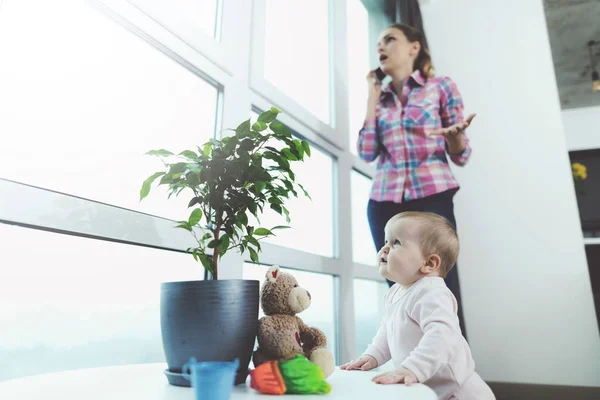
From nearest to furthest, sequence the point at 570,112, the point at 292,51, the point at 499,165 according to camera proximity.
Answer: the point at 292,51 < the point at 499,165 < the point at 570,112

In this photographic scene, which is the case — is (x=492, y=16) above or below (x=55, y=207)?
above

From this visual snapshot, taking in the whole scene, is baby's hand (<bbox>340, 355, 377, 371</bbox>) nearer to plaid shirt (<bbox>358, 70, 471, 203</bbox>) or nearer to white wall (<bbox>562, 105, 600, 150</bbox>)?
plaid shirt (<bbox>358, 70, 471, 203</bbox>)

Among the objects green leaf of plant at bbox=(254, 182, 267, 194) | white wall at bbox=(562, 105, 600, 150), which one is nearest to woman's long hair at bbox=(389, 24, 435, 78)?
green leaf of plant at bbox=(254, 182, 267, 194)

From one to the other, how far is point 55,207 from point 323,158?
3.96ft

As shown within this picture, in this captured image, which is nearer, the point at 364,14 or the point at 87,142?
the point at 87,142

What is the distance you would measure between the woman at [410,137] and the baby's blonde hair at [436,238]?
0.57 m

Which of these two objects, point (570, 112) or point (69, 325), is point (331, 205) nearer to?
point (69, 325)

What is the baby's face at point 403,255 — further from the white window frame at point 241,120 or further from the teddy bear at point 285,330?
the white window frame at point 241,120

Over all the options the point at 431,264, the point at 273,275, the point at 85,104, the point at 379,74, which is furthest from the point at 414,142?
the point at 85,104

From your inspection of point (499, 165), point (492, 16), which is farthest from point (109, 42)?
point (492, 16)

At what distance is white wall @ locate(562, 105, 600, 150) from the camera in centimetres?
482

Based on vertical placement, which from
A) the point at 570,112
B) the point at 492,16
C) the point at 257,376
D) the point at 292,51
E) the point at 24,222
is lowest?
the point at 257,376

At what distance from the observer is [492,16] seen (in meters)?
2.56

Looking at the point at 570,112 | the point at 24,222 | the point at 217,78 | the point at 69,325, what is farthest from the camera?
the point at 570,112
